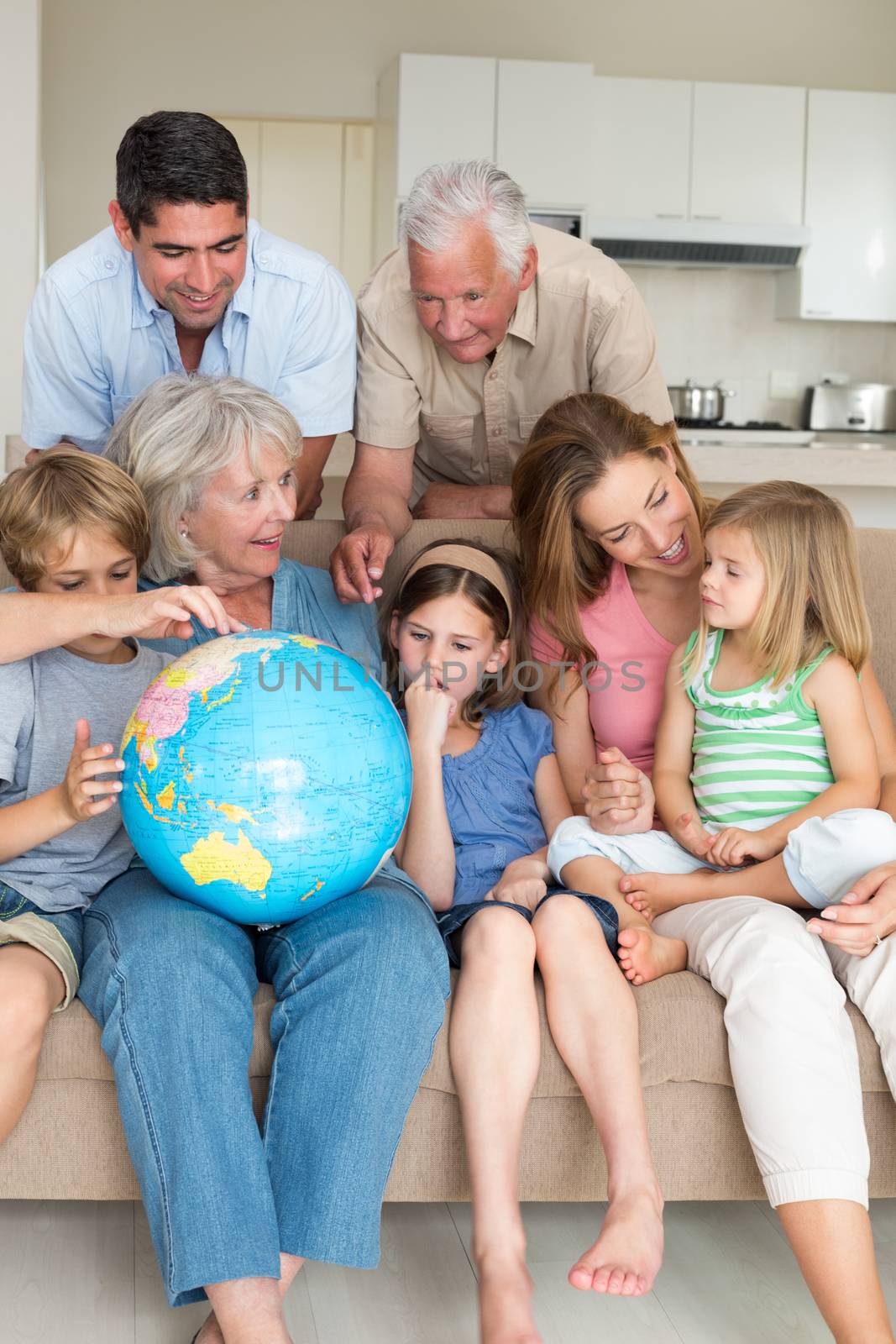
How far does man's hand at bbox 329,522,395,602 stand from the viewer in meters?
2.16

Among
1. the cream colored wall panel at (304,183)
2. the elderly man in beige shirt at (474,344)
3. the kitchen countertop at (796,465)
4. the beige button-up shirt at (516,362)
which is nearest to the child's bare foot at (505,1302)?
the elderly man in beige shirt at (474,344)

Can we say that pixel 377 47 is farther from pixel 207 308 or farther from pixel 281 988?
pixel 281 988

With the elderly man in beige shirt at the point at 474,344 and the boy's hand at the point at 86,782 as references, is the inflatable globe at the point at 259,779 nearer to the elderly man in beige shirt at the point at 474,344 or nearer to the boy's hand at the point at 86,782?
the boy's hand at the point at 86,782

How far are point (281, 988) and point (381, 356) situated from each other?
1443 millimetres

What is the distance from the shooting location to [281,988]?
5.37 feet

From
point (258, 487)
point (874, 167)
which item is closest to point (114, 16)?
point (874, 167)

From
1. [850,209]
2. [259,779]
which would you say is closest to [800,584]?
[259,779]

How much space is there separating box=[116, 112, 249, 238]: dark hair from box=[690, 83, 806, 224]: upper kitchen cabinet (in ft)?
15.5

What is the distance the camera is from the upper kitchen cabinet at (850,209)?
638cm

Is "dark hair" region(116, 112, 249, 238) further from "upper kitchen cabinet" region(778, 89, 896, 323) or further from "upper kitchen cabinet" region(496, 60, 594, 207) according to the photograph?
"upper kitchen cabinet" region(778, 89, 896, 323)

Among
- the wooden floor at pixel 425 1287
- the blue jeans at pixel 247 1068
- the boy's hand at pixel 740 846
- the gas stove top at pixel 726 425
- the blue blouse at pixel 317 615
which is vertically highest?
the gas stove top at pixel 726 425

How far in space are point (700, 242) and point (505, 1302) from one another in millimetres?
5808

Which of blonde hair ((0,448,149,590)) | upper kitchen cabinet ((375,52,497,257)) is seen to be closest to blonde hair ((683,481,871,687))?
blonde hair ((0,448,149,590))

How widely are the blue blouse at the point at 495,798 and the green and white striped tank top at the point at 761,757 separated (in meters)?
0.28
